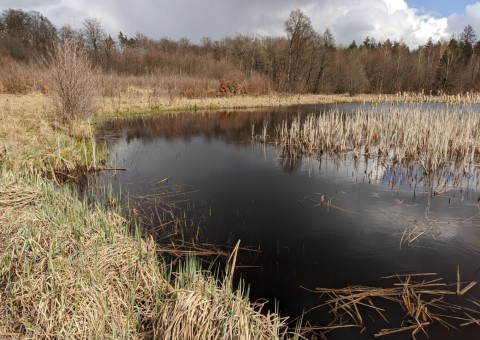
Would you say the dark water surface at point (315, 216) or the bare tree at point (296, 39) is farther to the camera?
the bare tree at point (296, 39)

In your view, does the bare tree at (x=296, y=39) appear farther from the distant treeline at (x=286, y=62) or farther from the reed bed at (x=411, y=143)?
the reed bed at (x=411, y=143)

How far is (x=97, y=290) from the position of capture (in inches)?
145

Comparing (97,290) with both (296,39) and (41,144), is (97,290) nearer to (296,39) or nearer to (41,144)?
(41,144)

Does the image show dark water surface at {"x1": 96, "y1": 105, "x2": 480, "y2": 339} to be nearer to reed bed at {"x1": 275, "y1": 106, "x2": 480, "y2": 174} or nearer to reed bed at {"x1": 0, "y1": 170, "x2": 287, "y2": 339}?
reed bed at {"x1": 275, "y1": 106, "x2": 480, "y2": 174}

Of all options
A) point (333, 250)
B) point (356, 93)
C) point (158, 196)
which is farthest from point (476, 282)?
point (356, 93)

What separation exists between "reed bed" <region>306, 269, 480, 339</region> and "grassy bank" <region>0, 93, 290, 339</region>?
38.4 inches

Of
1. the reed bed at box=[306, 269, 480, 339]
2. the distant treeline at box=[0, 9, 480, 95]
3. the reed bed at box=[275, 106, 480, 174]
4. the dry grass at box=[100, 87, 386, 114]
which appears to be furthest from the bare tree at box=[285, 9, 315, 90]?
the reed bed at box=[306, 269, 480, 339]

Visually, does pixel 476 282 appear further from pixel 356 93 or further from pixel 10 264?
pixel 356 93

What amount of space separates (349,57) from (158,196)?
5638cm

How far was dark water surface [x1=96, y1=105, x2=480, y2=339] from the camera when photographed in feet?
16.5

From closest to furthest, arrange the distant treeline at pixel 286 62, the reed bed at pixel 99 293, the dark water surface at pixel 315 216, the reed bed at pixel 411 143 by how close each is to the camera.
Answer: the reed bed at pixel 99 293 → the dark water surface at pixel 315 216 → the reed bed at pixel 411 143 → the distant treeline at pixel 286 62

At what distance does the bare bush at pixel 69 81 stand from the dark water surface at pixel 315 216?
2273mm

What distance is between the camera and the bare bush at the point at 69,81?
1268 cm

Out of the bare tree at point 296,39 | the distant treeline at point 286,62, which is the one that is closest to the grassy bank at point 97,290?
the distant treeline at point 286,62
